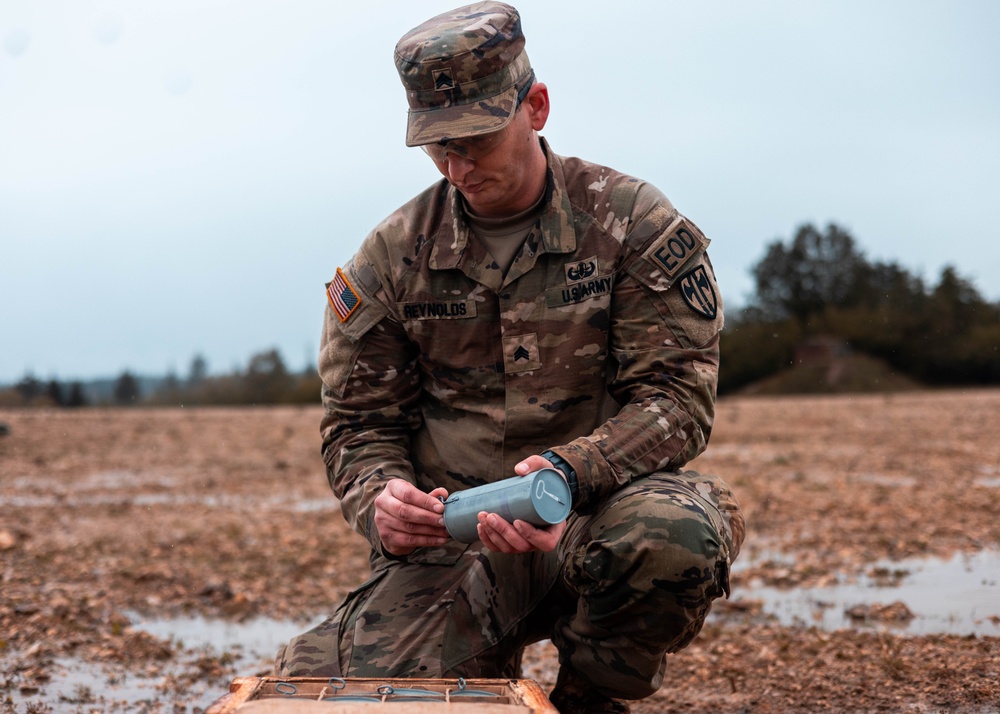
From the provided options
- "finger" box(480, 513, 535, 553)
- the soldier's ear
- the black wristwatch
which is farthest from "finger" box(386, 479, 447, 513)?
the soldier's ear

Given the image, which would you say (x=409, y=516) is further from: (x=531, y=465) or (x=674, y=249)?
(x=674, y=249)

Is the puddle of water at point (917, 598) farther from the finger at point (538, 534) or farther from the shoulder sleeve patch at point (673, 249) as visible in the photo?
the finger at point (538, 534)

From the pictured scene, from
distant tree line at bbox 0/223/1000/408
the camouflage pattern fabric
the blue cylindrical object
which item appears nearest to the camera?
the blue cylindrical object

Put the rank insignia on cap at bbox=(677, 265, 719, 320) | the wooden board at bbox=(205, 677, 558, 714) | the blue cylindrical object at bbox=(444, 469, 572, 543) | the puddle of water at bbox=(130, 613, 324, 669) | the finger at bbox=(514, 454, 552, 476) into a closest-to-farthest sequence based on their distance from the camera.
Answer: the wooden board at bbox=(205, 677, 558, 714), the blue cylindrical object at bbox=(444, 469, 572, 543), the finger at bbox=(514, 454, 552, 476), the rank insignia on cap at bbox=(677, 265, 719, 320), the puddle of water at bbox=(130, 613, 324, 669)

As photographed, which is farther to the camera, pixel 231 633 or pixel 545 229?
pixel 231 633

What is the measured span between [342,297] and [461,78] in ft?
2.86

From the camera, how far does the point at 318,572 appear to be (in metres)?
6.77

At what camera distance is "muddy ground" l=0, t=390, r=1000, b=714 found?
418 centimetres

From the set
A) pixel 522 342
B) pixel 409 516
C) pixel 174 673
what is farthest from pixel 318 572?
pixel 409 516

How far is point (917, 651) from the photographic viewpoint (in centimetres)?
430

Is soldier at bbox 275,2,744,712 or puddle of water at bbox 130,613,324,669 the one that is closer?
soldier at bbox 275,2,744,712

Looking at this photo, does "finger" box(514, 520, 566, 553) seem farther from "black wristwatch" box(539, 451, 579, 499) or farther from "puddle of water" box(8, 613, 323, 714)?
"puddle of water" box(8, 613, 323, 714)

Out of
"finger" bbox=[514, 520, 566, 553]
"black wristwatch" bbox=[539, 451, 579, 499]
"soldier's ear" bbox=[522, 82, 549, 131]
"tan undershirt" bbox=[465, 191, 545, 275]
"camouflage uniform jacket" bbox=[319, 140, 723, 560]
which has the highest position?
"soldier's ear" bbox=[522, 82, 549, 131]

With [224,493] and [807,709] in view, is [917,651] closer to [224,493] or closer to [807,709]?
[807,709]
